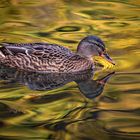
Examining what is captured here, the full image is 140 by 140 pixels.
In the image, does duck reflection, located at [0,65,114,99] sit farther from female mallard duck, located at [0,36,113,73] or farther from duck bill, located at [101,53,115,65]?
duck bill, located at [101,53,115,65]

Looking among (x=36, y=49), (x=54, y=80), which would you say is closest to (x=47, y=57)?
(x=36, y=49)

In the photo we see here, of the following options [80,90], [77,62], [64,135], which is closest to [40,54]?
[77,62]

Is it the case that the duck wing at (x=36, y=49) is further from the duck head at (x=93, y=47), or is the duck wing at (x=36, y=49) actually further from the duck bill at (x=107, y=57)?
the duck bill at (x=107, y=57)

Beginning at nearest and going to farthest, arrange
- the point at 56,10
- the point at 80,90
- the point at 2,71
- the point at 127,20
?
the point at 80,90, the point at 2,71, the point at 127,20, the point at 56,10

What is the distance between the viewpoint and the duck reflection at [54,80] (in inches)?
327

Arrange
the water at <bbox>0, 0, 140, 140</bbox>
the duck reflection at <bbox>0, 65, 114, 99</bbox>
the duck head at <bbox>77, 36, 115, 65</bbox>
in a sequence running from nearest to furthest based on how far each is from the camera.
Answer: the water at <bbox>0, 0, 140, 140</bbox> < the duck reflection at <bbox>0, 65, 114, 99</bbox> < the duck head at <bbox>77, 36, 115, 65</bbox>

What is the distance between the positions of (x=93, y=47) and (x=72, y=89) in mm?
1660

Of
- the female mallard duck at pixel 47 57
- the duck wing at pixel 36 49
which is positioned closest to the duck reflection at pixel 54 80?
the female mallard duck at pixel 47 57

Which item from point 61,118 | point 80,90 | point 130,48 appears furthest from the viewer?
point 130,48

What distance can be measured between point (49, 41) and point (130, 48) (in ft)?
5.31

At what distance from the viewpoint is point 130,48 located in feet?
34.0

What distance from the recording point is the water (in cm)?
661

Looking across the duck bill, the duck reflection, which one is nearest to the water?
the duck reflection

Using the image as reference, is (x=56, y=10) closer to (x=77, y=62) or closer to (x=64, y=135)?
(x=77, y=62)
